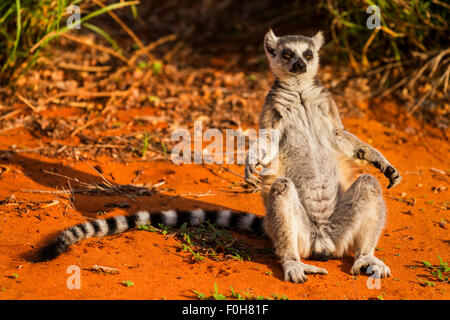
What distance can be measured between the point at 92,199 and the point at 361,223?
8.17ft

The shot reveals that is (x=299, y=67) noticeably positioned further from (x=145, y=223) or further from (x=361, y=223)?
(x=145, y=223)

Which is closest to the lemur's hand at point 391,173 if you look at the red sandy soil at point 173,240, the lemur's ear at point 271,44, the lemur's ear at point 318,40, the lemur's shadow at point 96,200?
the red sandy soil at point 173,240

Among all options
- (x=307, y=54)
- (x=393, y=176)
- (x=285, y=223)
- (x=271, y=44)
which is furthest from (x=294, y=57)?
(x=285, y=223)

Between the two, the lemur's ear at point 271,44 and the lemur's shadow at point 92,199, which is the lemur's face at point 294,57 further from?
the lemur's shadow at point 92,199

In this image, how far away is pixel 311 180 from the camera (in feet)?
13.1

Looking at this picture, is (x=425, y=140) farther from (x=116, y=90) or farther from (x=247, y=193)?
(x=116, y=90)

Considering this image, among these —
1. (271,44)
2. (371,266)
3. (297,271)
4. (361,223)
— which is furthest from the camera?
(271,44)

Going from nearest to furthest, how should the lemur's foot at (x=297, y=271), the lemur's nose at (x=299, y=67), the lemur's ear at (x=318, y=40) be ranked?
1. the lemur's foot at (x=297, y=271)
2. the lemur's nose at (x=299, y=67)
3. the lemur's ear at (x=318, y=40)

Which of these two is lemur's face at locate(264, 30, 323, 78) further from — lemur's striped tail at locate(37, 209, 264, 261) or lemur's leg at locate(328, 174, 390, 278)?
lemur's striped tail at locate(37, 209, 264, 261)

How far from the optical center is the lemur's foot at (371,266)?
3502mm

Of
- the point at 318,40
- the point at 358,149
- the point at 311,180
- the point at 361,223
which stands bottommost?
the point at 361,223

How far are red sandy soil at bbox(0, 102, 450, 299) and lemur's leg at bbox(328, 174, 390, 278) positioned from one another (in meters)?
0.15

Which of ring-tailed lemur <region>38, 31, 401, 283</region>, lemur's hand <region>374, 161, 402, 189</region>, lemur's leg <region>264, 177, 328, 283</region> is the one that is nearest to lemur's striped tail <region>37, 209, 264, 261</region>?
ring-tailed lemur <region>38, 31, 401, 283</region>

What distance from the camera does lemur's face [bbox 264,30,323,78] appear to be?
420 centimetres
